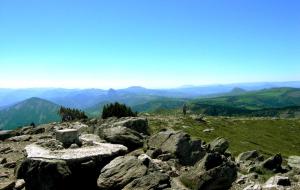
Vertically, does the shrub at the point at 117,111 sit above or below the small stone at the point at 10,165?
above

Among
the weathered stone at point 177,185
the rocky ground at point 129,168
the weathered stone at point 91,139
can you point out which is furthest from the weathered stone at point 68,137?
the weathered stone at point 177,185

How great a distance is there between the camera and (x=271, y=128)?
14875cm

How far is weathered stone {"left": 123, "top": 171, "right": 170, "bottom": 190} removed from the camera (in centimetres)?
2378

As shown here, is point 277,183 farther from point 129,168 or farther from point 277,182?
point 129,168

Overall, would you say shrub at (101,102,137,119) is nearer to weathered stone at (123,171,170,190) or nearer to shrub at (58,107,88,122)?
shrub at (58,107,88,122)

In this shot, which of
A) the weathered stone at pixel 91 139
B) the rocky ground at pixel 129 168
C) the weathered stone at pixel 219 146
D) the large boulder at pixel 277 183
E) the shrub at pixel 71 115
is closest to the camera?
the large boulder at pixel 277 183

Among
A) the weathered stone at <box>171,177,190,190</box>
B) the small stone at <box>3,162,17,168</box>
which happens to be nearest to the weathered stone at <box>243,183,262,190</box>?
the weathered stone at <box>171,177,190,190</box>

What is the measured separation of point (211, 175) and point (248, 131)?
10202 centimetres

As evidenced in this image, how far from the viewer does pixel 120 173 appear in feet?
85.0

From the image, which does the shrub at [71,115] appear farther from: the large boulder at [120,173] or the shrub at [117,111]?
the large boulder at [120,173]

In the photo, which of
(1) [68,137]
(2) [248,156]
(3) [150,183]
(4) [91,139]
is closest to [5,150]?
(4) [91,139]

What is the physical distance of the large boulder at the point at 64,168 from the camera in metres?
26.8

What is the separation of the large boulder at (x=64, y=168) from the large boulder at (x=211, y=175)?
6.62 m

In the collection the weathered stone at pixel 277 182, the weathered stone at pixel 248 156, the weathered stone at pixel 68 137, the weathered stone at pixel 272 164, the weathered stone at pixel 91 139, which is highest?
the weathered stone at pixel 68 137
